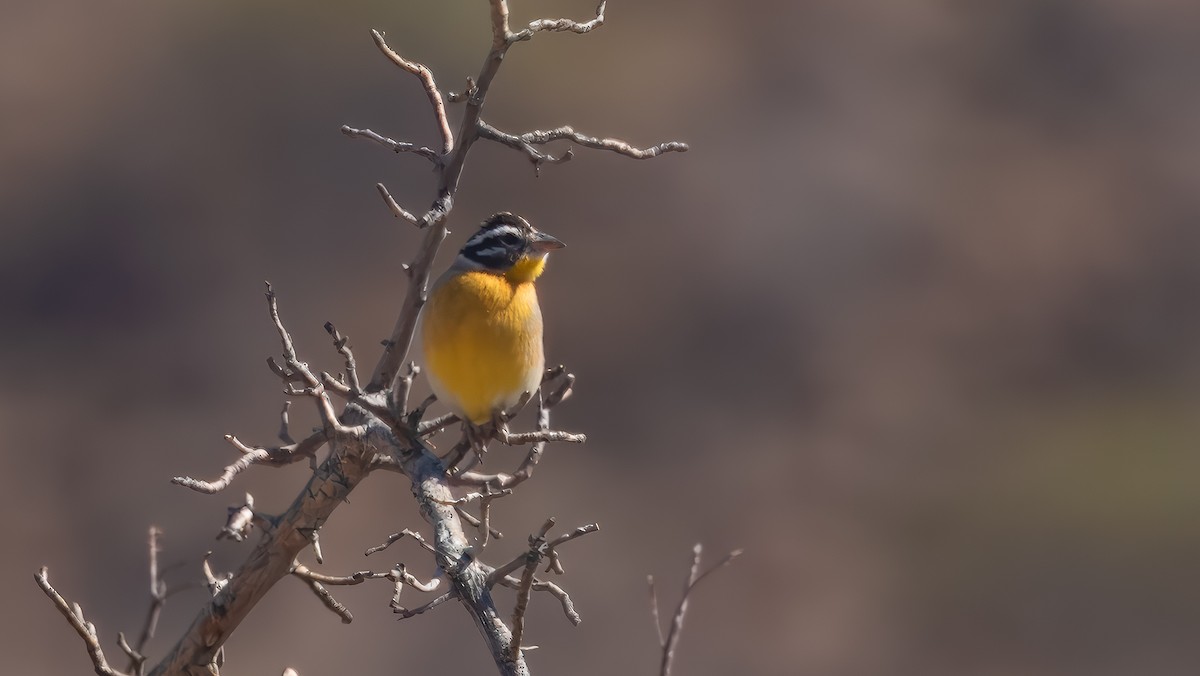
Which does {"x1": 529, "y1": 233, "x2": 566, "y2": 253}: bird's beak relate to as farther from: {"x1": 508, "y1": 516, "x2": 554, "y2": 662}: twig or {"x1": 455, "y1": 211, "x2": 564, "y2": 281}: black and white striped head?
{"x1": 508, "y1": 516, "x2": 554, "y2": 662}: twig

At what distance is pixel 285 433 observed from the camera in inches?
183

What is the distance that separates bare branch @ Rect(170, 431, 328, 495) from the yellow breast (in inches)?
40.9

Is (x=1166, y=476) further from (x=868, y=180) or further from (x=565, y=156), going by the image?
(x=565, y=156)

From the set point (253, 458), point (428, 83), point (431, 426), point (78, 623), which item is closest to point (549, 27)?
point (428, 83)

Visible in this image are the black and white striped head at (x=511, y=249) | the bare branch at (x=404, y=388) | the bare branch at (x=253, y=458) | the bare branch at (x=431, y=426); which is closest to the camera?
the bare branch at (x=253, y=458)

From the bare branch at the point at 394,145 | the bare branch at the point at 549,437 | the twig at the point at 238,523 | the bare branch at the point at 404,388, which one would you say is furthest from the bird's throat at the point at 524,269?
the twig at the point at 238,523

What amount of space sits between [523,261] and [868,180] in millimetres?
14201

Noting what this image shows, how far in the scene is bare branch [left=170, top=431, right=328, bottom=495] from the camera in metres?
3.53

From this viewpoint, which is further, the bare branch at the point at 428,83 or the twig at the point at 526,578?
the bare branch at the point at 428,83

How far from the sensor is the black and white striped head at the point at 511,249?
18.4ft

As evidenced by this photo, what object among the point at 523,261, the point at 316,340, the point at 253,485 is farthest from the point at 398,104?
the point at 523,261

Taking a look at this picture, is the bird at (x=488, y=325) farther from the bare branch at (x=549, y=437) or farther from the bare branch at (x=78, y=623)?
the bare branch at (x=78, y=623)

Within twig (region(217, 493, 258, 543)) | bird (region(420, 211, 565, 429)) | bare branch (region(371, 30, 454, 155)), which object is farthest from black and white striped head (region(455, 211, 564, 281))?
twig (region(217, 493, 258, 543))

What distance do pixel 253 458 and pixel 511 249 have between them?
212 cm
